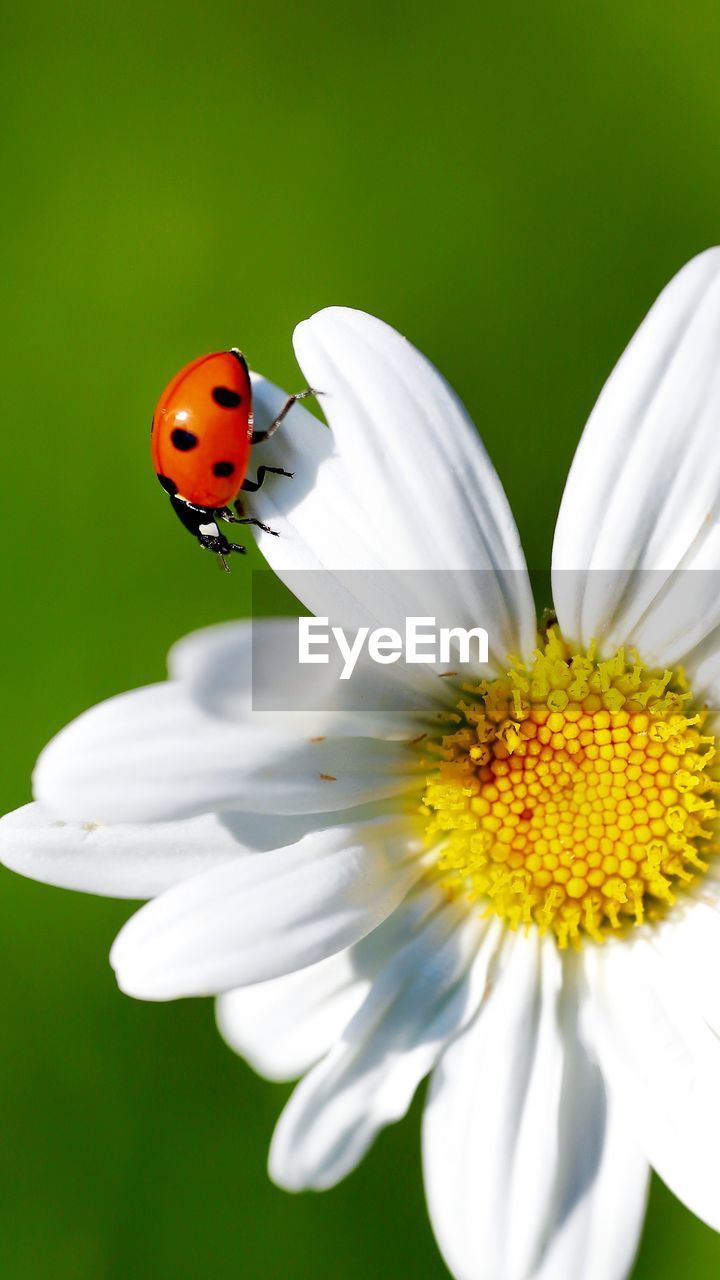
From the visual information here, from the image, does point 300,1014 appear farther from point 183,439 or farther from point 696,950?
point 183,439

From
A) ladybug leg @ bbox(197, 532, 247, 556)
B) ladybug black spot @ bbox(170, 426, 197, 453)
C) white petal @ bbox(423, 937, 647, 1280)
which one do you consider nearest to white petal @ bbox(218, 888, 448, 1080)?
white petal @ bbox(423, 937, 647, 1280)

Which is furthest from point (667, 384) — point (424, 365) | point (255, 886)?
point (255, 886)

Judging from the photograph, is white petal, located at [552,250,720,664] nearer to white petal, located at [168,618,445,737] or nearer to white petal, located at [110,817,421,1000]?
white petal, located at [168,618,445,737]

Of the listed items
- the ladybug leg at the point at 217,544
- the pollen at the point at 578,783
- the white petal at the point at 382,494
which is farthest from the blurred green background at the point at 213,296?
the white petal at the point at 382,494

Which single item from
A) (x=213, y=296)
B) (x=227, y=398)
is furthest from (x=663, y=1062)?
(x=213, y=296)

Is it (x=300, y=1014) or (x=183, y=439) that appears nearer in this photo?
(x=183, y=439)

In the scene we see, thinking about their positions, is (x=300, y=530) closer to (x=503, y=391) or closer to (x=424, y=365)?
(x=424, y=365)
